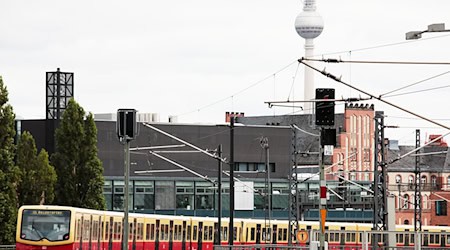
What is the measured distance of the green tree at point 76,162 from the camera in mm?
87938

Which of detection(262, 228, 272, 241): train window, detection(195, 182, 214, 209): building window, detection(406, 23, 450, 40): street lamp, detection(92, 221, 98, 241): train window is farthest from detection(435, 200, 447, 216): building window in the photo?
detection(406, 23, 450, 40): street lamp

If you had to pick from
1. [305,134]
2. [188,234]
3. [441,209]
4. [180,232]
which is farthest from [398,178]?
[180,232]

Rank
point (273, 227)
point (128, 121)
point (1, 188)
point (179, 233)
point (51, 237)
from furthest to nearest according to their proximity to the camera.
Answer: point (273, 227), point (179, 233), point (1, 188), point (51, 237), point (128, 121)

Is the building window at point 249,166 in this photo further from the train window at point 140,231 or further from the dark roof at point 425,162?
the train window at point 140,231

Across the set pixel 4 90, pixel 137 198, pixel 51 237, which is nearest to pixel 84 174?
pixel 4 90

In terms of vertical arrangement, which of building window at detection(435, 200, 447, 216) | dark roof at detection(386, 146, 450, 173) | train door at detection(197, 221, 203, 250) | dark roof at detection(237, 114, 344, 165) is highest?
dark roof at detection(237, 114, 344, 165)

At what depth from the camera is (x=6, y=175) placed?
2810 inches

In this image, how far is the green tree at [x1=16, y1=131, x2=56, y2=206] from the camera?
257 feet

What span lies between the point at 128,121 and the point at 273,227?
167 ft

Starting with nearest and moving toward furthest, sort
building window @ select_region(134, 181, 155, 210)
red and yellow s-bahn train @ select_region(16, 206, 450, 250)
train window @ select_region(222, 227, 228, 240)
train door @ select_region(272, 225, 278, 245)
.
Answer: red and yellow s-bahn train @ select_region(16, 206, 450, 250) < train window @ select_region(222, 227, 228, 240) < train door @ select_region(272, 225, 278, 245) < building window @ select_region(134, 181, 155, 210)

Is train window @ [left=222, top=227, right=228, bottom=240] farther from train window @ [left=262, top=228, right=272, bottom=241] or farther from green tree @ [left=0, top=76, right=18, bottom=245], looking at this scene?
green tree @ [left=0, top=76, right=18, bottom=245]

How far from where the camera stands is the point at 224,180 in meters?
116

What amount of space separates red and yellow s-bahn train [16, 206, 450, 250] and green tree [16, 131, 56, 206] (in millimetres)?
7308

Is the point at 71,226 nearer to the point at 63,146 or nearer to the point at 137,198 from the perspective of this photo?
the point at 63,146
